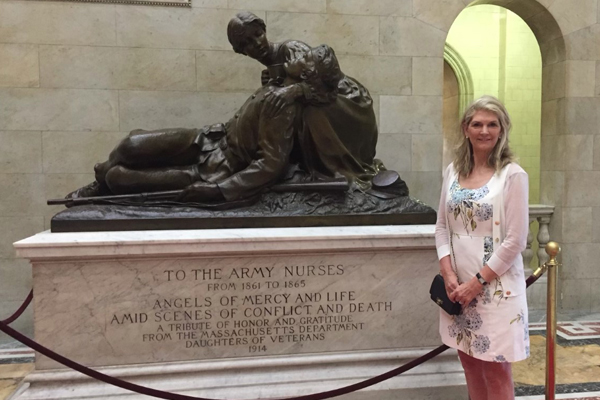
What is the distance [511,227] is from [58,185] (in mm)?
4397

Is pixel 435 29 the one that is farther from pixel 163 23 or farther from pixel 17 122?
pixel 17 122

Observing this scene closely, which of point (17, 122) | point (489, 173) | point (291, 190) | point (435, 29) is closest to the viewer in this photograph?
point (489, 173)

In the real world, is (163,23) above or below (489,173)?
above

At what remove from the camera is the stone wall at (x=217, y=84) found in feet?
15.5

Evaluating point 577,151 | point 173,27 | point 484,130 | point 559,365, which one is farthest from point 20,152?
point 577,151

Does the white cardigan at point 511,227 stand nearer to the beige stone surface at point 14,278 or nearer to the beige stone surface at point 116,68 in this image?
the beige stone surface at point 116,68

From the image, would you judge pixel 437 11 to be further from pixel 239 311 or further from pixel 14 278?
pixel 14 278

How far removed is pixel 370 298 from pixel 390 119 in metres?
2.68

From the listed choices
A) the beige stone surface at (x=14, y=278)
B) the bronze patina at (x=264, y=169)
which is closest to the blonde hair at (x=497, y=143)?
the bronze patina at (x=264, y=169)

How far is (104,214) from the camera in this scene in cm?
317

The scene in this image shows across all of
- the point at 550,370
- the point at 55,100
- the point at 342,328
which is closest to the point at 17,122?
the point at 55,100

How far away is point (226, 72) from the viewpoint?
16.5 ft

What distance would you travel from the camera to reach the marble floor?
131 inches

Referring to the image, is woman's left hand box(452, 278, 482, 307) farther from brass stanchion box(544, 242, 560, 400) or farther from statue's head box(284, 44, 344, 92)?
statue's head box(284, 44, 344, 92)
